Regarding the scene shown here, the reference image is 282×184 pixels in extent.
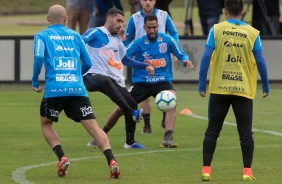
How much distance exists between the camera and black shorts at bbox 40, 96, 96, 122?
38.0ft

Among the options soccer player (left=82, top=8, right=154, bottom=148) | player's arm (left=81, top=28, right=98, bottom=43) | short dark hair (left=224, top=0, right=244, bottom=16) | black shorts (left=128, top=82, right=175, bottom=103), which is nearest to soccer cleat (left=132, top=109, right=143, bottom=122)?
soccer player (left=82, top=8, right=154, bottom=148)

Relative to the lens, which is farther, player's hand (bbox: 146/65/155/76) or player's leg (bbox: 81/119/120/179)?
player's hand (bbox: 146/65/155/76)

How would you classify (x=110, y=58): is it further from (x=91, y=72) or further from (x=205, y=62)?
(x=205, y=62)

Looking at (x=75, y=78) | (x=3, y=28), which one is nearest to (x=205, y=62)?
(x=75, y=78)

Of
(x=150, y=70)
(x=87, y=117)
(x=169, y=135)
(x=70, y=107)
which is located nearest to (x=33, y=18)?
(x=169, y=135)

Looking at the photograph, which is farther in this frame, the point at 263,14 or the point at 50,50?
the point at 263,14

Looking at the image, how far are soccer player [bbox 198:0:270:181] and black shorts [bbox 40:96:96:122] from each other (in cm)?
133

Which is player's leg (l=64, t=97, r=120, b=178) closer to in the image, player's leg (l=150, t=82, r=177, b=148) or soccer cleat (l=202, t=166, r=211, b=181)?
soccer cleat (l=202, t=166, r=211, b=181)

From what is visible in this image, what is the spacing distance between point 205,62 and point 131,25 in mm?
5171

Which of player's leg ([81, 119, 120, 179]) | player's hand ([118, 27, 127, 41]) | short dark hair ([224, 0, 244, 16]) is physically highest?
short dark hair ([224, 0, 244, 16])

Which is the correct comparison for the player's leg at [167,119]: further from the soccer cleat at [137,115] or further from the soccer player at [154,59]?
the soccer cleat at [137,115]

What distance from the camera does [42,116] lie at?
11773mm

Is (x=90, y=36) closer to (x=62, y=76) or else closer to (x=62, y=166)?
(x=62, y=76)

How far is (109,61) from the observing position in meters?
14.1
